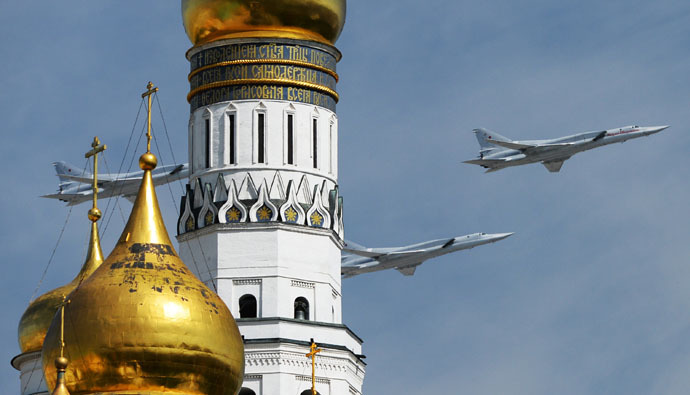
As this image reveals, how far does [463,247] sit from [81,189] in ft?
56.9

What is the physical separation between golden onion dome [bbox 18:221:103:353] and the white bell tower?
2.70m

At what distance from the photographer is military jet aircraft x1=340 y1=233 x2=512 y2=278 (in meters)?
73.9

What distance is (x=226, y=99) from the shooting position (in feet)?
154

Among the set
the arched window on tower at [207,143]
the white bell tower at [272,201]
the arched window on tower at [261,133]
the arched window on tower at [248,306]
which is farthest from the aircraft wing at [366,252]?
the arched window on tower at [248,306]

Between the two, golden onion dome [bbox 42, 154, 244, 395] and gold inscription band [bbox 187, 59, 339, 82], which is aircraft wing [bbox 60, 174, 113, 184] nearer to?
gold inscription band [bbox 187, 59, 339, 82]

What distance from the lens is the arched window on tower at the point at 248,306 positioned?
45.9m

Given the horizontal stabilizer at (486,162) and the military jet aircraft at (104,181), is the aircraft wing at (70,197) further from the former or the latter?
the horizontal stabilizer at (486,162)

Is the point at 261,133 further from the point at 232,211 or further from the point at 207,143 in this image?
the point at 232,211

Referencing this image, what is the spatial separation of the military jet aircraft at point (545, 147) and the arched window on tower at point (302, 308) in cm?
3462

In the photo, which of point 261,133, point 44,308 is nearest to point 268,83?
point 261,133

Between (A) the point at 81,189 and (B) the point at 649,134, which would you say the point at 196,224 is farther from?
(B) the point at 649,134

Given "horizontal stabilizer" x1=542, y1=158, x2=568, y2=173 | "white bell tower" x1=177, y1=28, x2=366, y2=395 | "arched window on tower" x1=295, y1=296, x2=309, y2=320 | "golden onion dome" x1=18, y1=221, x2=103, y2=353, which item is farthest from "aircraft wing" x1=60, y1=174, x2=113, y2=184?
"horizontal stabilizer" x1=542, y1=158, x2=568, y2=173

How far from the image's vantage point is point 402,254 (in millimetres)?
76312

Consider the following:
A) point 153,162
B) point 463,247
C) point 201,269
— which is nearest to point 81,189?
point 463,247
